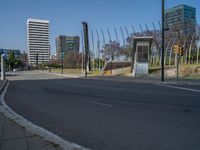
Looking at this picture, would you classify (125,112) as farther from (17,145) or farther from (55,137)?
(17,145)

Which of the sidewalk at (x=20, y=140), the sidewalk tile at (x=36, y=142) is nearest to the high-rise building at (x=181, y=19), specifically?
the sidewalk at (x=20, y=140)

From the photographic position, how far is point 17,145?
232 inches

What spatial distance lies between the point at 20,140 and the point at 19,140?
0.07ft

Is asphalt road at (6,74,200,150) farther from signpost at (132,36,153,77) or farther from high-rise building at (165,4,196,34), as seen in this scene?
high-rise building at (165,4,196,34)

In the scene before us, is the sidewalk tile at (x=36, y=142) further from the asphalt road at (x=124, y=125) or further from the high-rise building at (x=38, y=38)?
the high-rise building at (x=38, y=38)

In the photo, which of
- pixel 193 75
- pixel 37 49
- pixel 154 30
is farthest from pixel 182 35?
pixel 37 49

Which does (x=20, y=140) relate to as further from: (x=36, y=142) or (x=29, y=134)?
(x=29, y=134)

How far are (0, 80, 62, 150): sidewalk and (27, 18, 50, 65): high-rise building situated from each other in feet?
562

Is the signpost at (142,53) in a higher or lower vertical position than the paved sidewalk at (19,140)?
higher

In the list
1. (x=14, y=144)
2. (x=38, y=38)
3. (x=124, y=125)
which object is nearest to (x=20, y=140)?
(x=14, y=144)

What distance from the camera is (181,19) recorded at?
62.5 meters

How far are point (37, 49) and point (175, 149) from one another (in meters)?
187

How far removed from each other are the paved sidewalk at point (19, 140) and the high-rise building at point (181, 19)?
5261 centimetres

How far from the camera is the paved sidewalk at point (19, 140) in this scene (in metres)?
5.75
